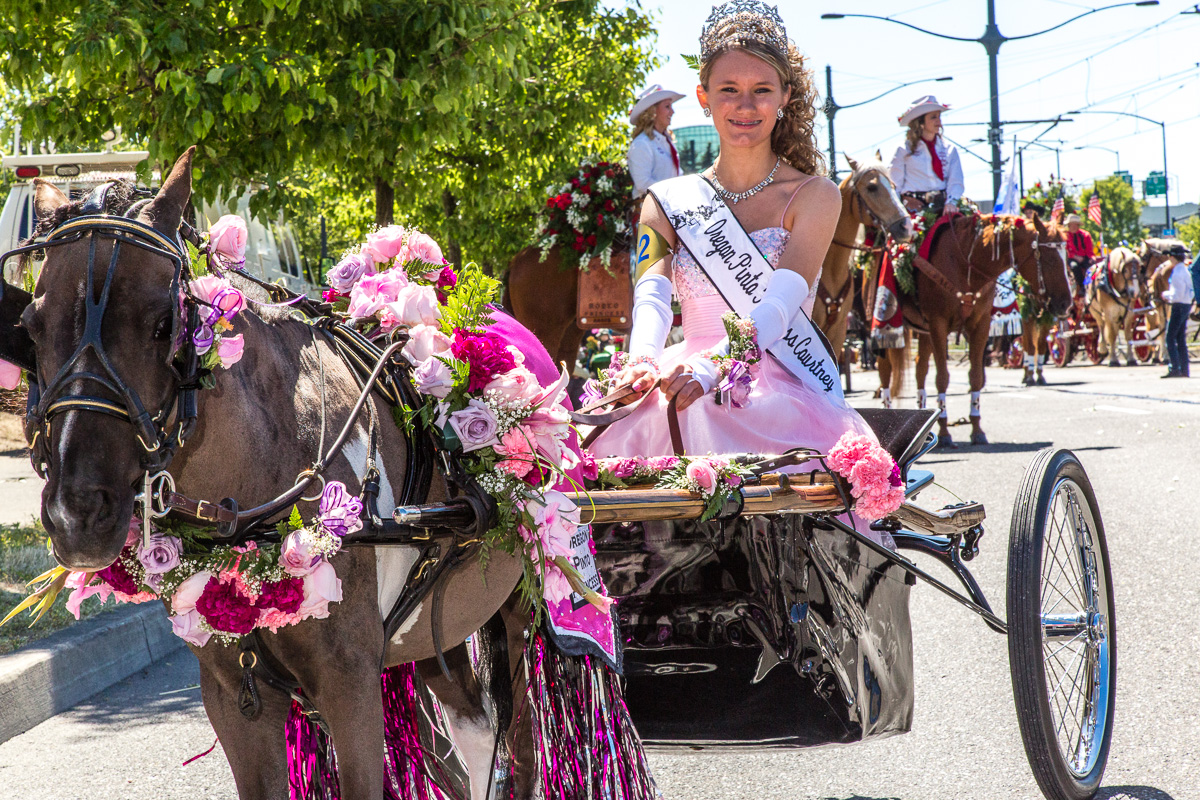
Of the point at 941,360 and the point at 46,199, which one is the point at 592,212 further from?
the point at 46,199

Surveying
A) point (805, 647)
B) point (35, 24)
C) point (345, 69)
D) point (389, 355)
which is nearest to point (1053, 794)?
point (805, 647)

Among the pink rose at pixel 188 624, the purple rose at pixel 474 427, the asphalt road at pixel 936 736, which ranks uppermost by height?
the purple rose at pixel 474 427

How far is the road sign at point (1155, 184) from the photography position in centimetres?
5809

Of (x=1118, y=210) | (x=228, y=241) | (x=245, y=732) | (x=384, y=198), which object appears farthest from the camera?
(x=1118, y=210)

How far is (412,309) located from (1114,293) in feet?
88.1

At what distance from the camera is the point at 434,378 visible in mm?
2527

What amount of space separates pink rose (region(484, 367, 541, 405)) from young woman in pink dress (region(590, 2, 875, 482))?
723 millimetres

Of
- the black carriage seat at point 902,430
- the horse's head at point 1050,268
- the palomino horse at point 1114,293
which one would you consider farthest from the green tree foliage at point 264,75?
the palomino horse at point 1114,293

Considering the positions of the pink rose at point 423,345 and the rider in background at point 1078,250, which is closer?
the pink rose at point 423,345

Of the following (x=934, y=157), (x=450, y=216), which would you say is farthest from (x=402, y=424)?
(x=450, y=216)

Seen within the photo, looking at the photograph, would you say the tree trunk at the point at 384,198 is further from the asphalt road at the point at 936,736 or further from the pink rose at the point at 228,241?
the pink rose at the point at 228,241

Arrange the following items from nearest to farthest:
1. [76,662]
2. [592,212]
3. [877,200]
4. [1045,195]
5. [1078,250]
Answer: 1. [76,662]
2. [877,200]
3. [592,212]
4. [1045,195]
5. [1078,250]

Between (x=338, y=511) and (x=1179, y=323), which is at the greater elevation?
(x=1179, y=323)

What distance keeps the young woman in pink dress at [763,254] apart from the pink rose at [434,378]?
0.87 metres
